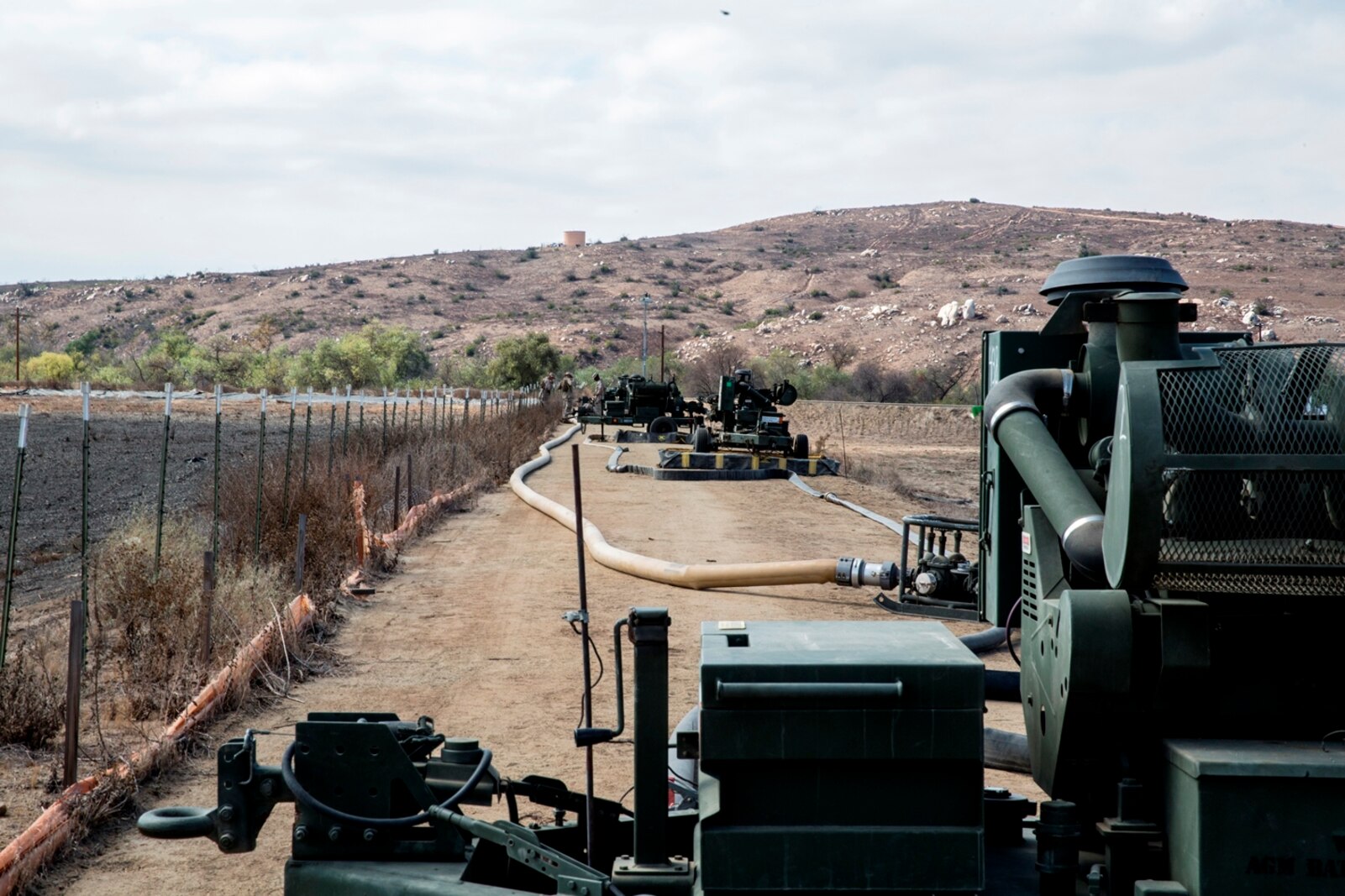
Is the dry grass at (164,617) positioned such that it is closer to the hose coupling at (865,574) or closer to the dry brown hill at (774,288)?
the hose coupling at (865,574)

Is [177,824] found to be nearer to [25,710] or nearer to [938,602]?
[25,710]

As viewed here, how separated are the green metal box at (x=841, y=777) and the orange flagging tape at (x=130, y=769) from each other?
11.8 ft

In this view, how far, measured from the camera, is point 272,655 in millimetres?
10094

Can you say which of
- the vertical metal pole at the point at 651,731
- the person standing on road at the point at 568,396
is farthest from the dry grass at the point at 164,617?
the person standing on road at the point at 568,396

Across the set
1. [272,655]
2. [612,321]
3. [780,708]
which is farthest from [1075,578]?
[612,321]

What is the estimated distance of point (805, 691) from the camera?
3.66 m

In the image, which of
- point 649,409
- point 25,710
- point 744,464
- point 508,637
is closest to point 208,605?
point 25,710

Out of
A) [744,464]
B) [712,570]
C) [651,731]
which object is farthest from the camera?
[744,464]

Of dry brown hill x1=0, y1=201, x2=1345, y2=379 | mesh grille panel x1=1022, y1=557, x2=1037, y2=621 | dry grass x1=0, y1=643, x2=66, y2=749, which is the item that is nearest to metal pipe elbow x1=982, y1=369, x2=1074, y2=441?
mesh grille panel x1=1022, y1=557, x2=1037, y2=621

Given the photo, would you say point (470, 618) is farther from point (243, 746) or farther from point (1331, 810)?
point (1331, 810)

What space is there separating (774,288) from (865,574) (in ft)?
361

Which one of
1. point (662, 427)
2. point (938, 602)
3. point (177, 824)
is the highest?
point (662, 427)

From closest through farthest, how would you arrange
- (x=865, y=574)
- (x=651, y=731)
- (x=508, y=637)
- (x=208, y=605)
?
(x=651, y=731) → (x=208, y=605) → (x=508, y=637) → (x=865, y=574)

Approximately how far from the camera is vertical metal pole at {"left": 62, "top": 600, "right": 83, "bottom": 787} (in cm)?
667
